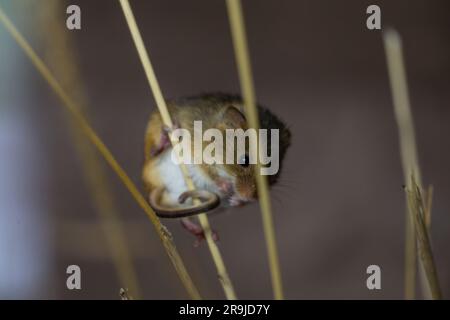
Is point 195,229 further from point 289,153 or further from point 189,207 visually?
point 289,153

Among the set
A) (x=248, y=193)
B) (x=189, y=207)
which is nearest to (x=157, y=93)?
(x=189, y=207)

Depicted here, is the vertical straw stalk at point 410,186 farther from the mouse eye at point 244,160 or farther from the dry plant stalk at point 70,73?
the dry plant stalk at point 70,73

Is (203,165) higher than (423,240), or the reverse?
(203,165)

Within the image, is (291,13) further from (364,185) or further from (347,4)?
(364,185)

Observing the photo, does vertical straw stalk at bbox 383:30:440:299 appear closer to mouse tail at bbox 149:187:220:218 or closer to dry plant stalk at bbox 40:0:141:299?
mouse tail at bbox 149:187:220:218
